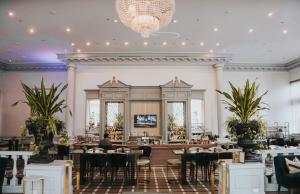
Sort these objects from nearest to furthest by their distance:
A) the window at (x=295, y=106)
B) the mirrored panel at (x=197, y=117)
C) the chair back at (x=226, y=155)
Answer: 1. the chair back at (x=226, y=155)
2. the mirrored panel at (x=197, y=117)
3. the window at (x=295, y=106)

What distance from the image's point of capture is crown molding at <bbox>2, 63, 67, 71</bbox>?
13648 millimetres

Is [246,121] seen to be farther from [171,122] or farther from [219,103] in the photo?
[219,103]

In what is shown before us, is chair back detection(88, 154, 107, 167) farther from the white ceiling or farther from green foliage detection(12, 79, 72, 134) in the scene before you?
the white ceiling

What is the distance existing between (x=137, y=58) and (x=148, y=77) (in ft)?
3.23

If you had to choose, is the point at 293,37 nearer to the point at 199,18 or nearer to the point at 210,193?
the point at 199,18

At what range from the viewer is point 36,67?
13.7m

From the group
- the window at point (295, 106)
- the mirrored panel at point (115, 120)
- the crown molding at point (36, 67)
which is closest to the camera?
the mirrored panel at point (115, 120)

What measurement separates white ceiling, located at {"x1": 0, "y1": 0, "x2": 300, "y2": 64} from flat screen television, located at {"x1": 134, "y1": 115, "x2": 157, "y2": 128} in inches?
114

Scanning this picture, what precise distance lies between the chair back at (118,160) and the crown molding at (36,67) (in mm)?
7775

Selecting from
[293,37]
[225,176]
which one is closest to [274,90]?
[293,37]

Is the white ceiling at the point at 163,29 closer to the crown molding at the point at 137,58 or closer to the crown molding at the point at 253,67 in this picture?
the crown molding at the point at 137,58

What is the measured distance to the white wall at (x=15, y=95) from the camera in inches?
539

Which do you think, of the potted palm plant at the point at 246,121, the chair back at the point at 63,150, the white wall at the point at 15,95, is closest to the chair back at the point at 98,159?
the chair back at the point at 63,150

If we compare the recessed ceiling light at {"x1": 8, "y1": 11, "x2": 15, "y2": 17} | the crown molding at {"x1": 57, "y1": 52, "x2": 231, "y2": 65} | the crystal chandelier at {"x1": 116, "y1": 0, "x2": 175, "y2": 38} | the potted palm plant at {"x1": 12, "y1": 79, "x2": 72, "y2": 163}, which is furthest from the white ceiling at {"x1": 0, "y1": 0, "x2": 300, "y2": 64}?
the potted palm plant at {"x1": 12, "y1": 79, "x2": 72, "y2": 163}
